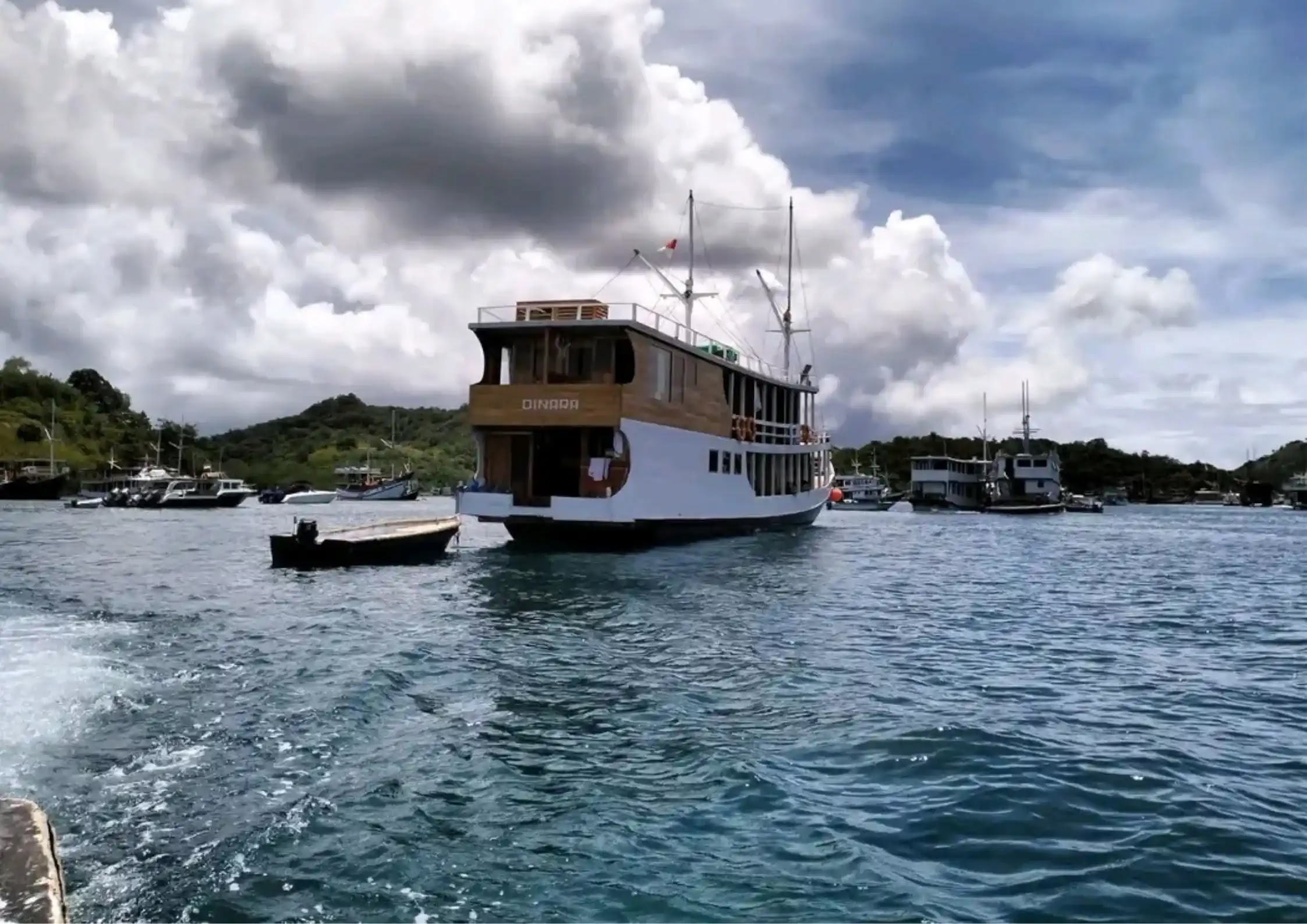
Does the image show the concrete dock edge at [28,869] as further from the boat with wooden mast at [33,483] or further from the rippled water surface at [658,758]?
the boat with wooden mast at [33,483]

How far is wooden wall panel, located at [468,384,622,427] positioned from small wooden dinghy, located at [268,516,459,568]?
148 inches

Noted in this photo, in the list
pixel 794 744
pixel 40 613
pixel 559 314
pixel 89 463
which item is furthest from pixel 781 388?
pixel 89 463

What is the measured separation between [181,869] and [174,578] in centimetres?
1954

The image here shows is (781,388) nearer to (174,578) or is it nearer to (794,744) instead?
(174,578)

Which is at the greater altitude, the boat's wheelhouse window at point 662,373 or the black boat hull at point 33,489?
the boat's wheelhouse window at point 662,373

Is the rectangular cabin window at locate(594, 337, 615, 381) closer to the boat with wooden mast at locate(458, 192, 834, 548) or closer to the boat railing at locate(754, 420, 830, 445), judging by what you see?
the boat with wooden mast at locate(458, 192, 834, 548)

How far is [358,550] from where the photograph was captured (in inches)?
971

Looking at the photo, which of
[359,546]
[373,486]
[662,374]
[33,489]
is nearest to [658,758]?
[359,546]

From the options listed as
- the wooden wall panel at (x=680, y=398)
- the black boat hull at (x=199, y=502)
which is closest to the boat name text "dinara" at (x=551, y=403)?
the wooden wall panel at (x=680, y=398)

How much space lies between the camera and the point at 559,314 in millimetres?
27781

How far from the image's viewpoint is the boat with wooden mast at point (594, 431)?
26625 mm

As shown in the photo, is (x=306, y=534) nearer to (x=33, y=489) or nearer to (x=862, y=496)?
(x=862, y=496)

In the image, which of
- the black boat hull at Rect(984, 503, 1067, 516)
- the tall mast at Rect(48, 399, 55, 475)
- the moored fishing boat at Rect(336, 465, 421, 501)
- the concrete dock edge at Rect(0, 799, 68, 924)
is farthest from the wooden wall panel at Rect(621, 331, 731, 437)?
the tall mast at Rect(48, 399, 55, 475)

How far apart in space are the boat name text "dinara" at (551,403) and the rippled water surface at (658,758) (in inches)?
385
